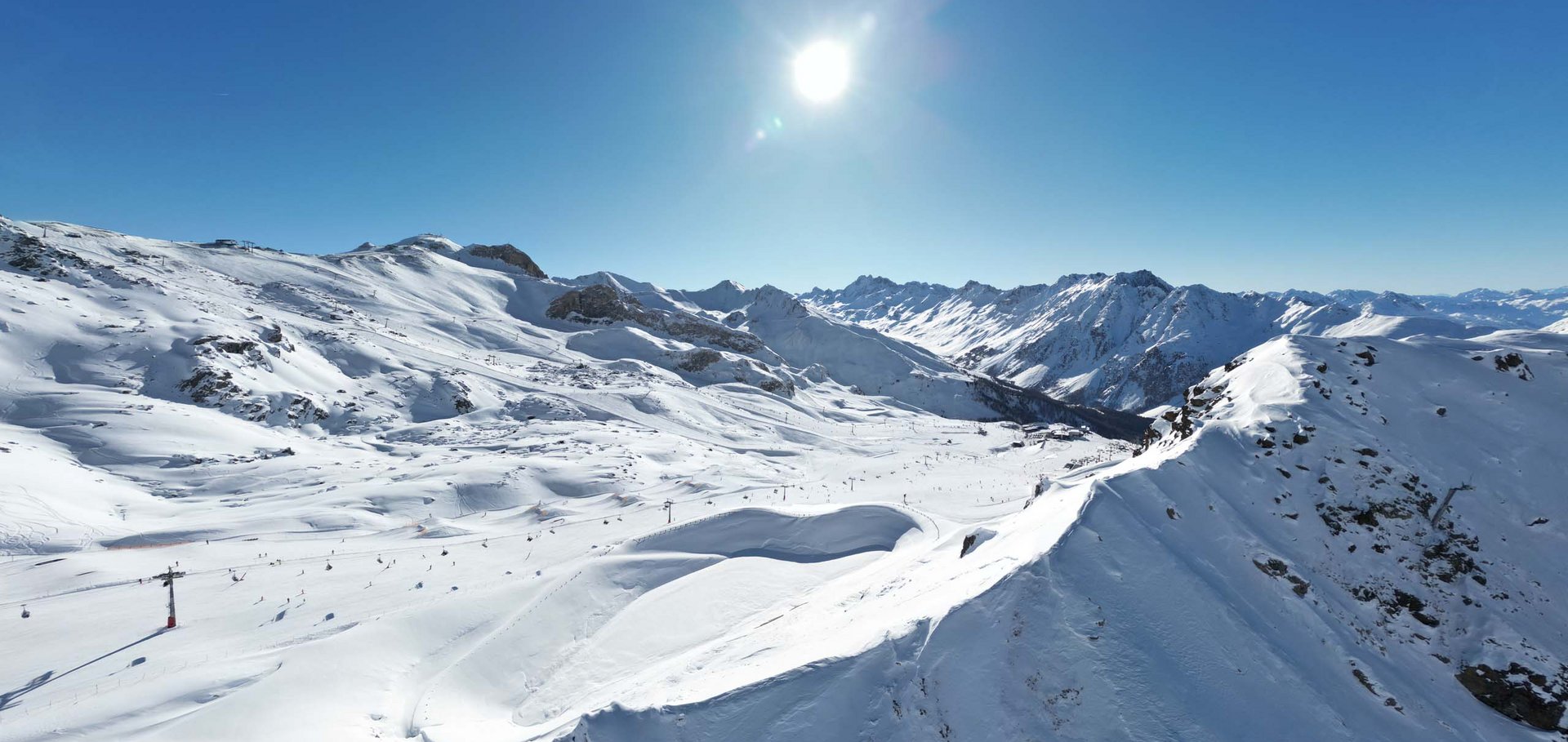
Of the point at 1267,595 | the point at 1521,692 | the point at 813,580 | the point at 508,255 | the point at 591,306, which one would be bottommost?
the point at 1521,692

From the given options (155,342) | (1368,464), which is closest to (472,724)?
(1368,464)

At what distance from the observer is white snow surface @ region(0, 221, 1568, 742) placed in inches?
358

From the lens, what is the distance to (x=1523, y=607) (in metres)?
11.9

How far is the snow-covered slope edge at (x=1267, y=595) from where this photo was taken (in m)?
8.66

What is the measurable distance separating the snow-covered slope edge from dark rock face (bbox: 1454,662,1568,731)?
3cm

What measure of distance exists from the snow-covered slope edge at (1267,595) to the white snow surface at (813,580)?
63mm

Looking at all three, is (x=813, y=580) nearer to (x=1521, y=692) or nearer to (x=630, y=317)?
(x=1521, y=692)

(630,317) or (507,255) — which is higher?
(507,255)

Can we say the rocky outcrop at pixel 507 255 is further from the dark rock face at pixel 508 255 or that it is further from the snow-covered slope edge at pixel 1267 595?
the snow-covered slope edge at pixel 1267 595

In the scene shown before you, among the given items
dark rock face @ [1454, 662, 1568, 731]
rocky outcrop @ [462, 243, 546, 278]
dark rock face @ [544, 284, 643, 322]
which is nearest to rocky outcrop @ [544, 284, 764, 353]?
dark rock face @ [544, 284, 643, 322]

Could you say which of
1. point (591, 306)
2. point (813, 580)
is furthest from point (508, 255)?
point (813, 580)

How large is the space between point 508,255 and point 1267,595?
141 meters

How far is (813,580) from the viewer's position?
18609 mm

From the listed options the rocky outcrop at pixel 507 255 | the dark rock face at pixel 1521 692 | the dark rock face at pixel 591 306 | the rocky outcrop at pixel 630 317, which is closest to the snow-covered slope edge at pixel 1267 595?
the dark rock face at pixel 1521 692
